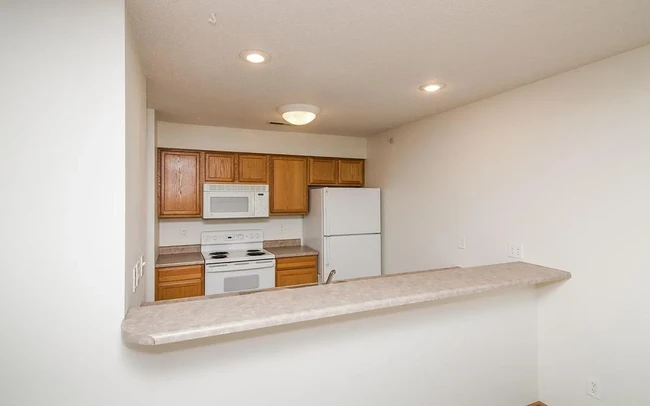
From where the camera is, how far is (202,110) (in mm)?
3031

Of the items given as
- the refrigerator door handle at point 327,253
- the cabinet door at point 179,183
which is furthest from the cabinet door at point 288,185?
the cabinet door at point 179,183

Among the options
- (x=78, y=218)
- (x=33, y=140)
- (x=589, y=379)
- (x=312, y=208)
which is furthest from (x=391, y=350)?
(x=312, y=208)

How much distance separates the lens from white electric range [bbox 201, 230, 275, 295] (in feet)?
11.0

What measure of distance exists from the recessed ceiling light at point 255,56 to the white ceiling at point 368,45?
1.7 inches

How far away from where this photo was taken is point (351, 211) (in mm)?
3836

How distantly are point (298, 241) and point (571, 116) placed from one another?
10.5ft

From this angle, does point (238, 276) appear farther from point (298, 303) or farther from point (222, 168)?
point (298, 303)

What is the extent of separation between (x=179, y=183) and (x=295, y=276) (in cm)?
166

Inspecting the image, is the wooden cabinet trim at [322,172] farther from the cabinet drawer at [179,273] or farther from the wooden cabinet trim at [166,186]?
the cabinet drawer at [179,273]

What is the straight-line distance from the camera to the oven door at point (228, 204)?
11.9ft

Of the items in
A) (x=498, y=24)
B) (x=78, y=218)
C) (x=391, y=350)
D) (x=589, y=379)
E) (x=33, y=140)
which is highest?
(x=498, y=24)

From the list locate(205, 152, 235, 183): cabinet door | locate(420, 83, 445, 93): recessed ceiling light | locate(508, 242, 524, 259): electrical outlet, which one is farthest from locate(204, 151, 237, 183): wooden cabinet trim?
locate(508, 242, 524, 259): electrical outlet

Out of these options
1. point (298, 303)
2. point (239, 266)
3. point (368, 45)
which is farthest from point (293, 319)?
point (239, 266)

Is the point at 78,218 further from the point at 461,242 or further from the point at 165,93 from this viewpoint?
the point at 461,242
